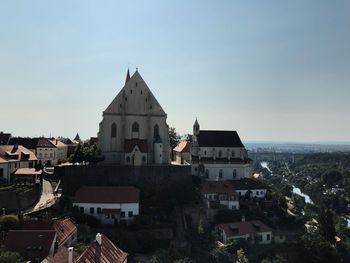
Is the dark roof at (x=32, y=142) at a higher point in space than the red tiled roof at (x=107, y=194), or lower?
higher

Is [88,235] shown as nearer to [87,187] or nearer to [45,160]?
[87,187]

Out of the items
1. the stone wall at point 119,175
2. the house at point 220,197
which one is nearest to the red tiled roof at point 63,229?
the stone wall at point 119,175

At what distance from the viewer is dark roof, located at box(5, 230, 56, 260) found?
33.7 m

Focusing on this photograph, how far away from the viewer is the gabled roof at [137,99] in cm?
6322

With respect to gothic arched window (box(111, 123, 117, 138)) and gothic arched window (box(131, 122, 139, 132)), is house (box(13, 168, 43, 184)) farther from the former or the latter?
gothic arched window (box(131, 122, 139, 132))

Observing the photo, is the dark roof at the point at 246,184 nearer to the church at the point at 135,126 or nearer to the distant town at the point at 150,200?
the distant town at the point at 150,200

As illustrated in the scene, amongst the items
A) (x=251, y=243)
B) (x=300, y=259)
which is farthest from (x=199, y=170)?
(x=300, y=259)

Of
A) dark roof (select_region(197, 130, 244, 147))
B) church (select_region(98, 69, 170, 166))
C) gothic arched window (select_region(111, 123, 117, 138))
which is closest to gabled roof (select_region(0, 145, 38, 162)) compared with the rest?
church (select_region(98, 69, 170, 166))

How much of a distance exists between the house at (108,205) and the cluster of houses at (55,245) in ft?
21.9

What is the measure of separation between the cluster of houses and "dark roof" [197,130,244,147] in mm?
30161

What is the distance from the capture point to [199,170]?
205 ft

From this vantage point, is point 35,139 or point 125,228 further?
point 35,139

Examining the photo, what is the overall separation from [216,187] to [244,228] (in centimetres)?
775

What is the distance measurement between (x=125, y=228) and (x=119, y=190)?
5840mm
